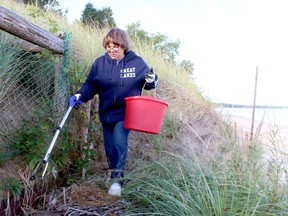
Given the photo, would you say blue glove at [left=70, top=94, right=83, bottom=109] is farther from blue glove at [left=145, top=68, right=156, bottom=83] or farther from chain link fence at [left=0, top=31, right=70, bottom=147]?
blue glove at [left=145, top=68, right=156, bottom=83]

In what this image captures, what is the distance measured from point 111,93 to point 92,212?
1.15 m

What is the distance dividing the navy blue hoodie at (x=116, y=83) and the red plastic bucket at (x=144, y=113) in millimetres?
219

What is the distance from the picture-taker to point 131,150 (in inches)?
173

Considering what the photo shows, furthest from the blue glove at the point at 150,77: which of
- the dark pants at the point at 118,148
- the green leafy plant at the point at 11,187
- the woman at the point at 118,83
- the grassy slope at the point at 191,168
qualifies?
the green leafy plant at the point at 11,187

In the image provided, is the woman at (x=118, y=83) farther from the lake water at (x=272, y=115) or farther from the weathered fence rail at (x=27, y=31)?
the lake water at (x=272, y=115)

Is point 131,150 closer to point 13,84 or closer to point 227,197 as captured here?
point 13,84

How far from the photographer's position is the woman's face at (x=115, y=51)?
327 centimetres

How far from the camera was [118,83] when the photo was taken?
3295 millimetres

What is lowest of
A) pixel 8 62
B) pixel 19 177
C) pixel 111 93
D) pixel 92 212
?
pixel 92 212

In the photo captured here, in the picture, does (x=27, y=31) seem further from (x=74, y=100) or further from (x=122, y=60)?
(x=122, y=60)

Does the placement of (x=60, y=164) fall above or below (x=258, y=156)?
below

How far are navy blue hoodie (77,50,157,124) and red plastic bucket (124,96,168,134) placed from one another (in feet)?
0.72

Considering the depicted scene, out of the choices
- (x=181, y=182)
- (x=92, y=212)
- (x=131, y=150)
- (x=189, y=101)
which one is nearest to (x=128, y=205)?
(x=92, y=212)

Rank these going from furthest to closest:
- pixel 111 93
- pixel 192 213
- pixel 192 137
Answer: pixel 192 137
pixel 111 93
pixel 192 213
